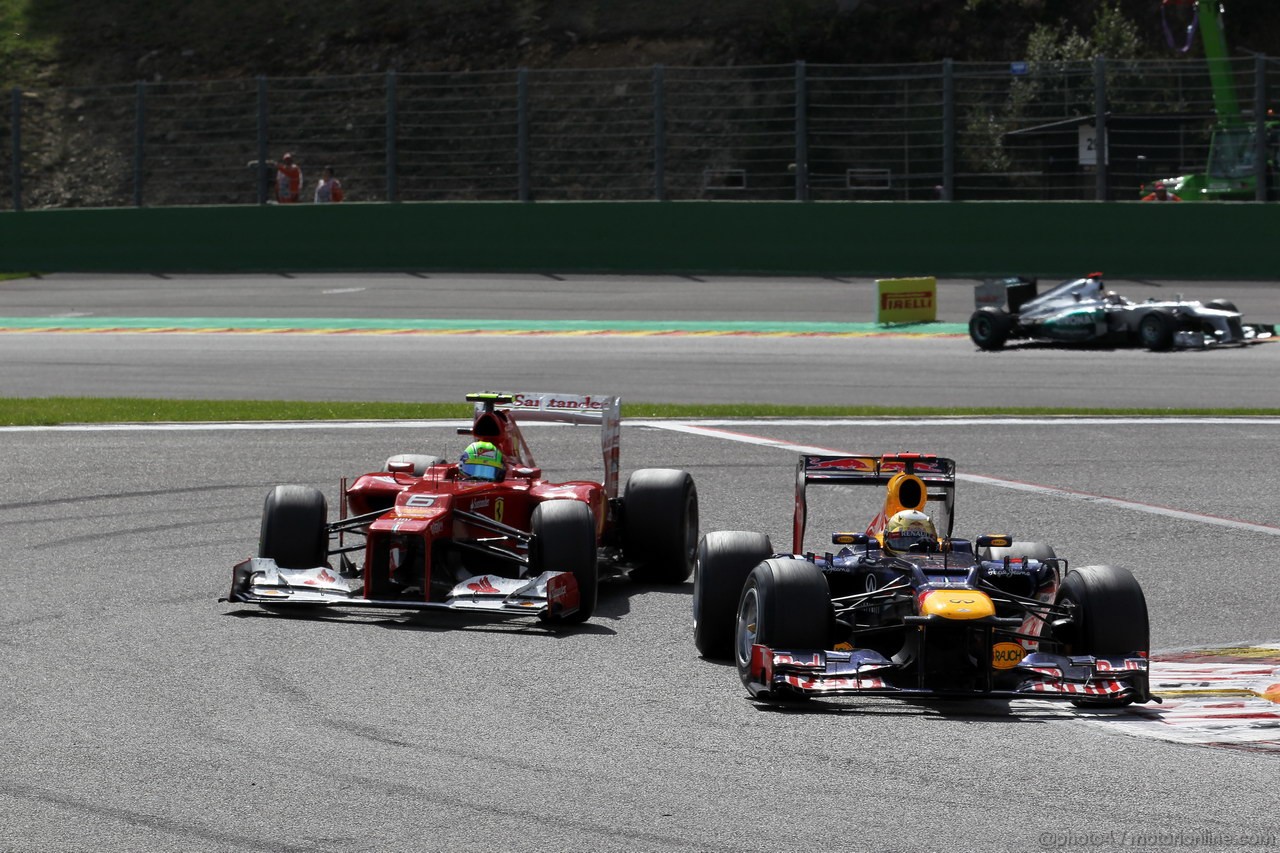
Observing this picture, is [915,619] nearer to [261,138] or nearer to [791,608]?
[791,608]

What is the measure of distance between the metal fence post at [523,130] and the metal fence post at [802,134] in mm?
4502

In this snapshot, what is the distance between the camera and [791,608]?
27.0ft

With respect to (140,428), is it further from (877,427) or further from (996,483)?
(996,483)

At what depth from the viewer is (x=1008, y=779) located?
6.92 metres

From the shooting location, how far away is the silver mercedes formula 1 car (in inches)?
923

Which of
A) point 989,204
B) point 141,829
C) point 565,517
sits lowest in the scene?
point 141,829

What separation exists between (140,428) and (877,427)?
6994mm

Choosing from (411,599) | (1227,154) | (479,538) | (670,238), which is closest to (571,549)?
(479,538)

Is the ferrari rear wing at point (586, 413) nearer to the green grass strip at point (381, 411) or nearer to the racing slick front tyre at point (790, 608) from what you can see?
the racing slick front tyre at point (790, 608)

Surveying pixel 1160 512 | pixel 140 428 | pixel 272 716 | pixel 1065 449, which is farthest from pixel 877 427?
pixel 272 716

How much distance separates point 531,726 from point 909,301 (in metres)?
19.5

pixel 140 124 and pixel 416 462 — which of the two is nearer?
pixel 416 462

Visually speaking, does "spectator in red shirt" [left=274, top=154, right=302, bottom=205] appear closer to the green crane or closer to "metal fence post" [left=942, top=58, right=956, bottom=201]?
"metal fence post" [left=942, top=58, right=956, bottom=201]
